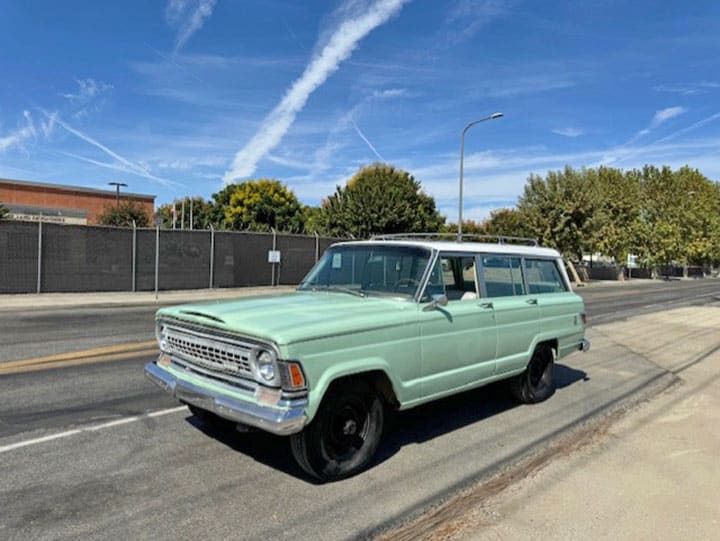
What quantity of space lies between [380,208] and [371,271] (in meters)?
34.6

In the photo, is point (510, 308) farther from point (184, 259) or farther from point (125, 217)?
point (125, 217)

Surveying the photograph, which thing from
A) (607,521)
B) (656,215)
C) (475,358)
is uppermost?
(656,215)

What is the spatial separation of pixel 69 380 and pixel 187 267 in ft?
50.5

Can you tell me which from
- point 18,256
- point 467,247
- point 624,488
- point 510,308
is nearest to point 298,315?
point 467,247

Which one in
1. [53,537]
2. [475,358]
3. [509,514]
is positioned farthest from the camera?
[475,358]

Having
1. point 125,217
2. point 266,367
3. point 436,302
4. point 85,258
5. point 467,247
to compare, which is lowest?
point 266,367

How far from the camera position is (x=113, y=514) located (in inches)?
134

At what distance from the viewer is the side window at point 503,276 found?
5.65 meters

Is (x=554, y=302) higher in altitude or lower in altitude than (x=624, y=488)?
higher

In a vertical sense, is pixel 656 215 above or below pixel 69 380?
above

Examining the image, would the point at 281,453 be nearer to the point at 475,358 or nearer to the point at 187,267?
the point at 475,358

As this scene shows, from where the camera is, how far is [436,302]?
4543mm

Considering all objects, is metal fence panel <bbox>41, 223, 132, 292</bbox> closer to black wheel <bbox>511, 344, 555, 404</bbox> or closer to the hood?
the hood

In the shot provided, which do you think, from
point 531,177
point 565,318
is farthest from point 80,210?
point 565,318
